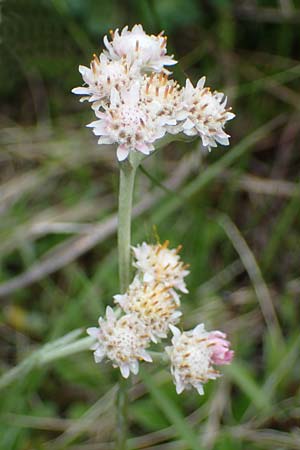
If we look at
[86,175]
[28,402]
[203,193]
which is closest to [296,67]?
[203,193]

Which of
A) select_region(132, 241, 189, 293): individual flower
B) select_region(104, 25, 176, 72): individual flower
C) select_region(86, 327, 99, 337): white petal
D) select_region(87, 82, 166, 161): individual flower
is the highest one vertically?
select_region(104, 25, 176, 72): individual flower

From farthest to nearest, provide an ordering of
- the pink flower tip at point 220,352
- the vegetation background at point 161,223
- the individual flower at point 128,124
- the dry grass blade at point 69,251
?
1. the dry grass blade at point 69,251
2. the vegetation background at point 161,223
3. the pink flower tip at point 220,352
4. the individual flower at point 128,124

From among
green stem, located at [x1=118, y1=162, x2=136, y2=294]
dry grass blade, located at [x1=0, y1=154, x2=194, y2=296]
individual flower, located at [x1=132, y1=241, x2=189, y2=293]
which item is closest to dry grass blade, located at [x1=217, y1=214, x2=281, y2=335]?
dry grass blade, located at [x1=0, y1=154, x2=194, y2=296]

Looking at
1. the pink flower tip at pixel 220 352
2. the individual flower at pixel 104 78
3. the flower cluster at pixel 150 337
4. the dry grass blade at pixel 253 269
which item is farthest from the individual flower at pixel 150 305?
the dry grass blade at pixel 253 269

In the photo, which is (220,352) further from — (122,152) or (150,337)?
(122,152)

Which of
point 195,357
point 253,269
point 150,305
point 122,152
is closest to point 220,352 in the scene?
point 195,357

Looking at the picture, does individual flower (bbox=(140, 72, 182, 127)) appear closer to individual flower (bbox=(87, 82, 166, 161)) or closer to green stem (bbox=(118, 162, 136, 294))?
individual flower (bbox=(87, 82, 166, 161))

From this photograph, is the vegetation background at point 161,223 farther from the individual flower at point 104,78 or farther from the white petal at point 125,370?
the individual flower at point 104,78
